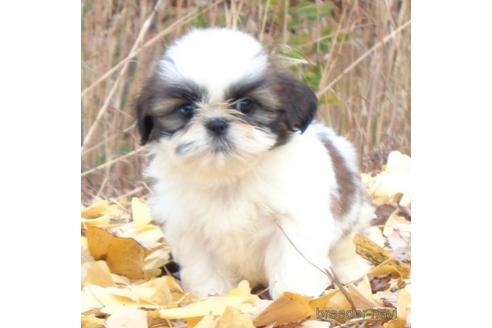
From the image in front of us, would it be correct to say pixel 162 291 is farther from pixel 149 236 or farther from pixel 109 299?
pixel 149 236

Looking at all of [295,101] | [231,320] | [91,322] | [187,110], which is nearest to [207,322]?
[231,320]

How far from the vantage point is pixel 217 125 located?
11.0 ft

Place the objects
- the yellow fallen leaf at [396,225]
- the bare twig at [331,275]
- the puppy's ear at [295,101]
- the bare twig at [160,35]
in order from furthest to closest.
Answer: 1. the yellow fallen leaf at [396,225]
2. the bare twig at [160,35]
3. the puppy's ear at [295,101]
4. the bare twig at [331,275]

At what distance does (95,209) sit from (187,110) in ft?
2.13

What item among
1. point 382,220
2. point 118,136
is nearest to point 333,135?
point 382,220

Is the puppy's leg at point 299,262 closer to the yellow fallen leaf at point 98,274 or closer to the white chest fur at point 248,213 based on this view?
the white chest fur at point 248,213

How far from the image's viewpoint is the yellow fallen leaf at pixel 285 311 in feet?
10.8

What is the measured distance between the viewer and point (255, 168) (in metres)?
3.58

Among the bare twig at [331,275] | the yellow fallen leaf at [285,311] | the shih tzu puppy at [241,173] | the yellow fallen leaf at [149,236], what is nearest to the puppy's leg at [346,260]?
the shih tzu puppy at [241,173]

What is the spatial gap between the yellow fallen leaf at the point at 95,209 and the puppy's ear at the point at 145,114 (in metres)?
0.38
